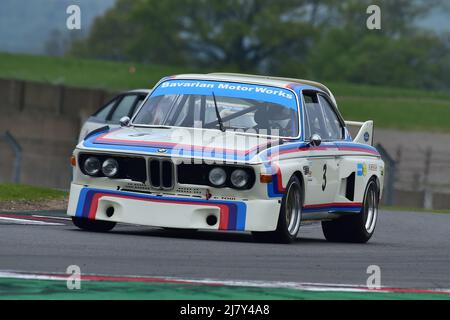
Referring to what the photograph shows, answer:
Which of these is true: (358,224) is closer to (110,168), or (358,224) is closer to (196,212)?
(196,212)

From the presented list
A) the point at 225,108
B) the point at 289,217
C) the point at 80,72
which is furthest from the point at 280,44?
the point at 289,217

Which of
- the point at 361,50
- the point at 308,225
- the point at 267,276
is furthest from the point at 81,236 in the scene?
the point at 361,50

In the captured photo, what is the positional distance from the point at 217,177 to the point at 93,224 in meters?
1.49

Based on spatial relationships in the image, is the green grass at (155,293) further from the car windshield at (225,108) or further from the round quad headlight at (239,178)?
the car windshield at (225,108)

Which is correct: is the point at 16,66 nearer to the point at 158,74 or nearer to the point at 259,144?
the point at 158,74

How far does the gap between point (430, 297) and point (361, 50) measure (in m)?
84.9

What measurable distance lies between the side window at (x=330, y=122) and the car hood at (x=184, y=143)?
1589 mm

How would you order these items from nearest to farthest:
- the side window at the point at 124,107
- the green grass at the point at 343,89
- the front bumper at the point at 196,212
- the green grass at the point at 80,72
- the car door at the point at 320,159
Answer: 1. the front bumper at the point at 196,212
2. the car door at the point at 320,159
3. the side window at the point at 124,107
4. the green grass at the point at 343,89
5. the green grass at the point at 80,72

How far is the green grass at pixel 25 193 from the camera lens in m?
18.3

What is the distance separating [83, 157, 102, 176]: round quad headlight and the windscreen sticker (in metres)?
1.50

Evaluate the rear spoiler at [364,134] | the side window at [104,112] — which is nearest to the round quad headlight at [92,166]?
the rear spoiler at [364,134]

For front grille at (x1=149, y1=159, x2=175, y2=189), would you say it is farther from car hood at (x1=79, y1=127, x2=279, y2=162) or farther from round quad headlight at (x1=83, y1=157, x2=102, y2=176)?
round quad headlight at (x1=83, y1=157, x2=102, y2=176)

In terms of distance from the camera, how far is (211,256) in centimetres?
1142

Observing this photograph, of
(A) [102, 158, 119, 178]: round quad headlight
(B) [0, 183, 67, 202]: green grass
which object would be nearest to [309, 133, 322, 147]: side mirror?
(A) [102, 158, 119, 178]: round quad headlight
